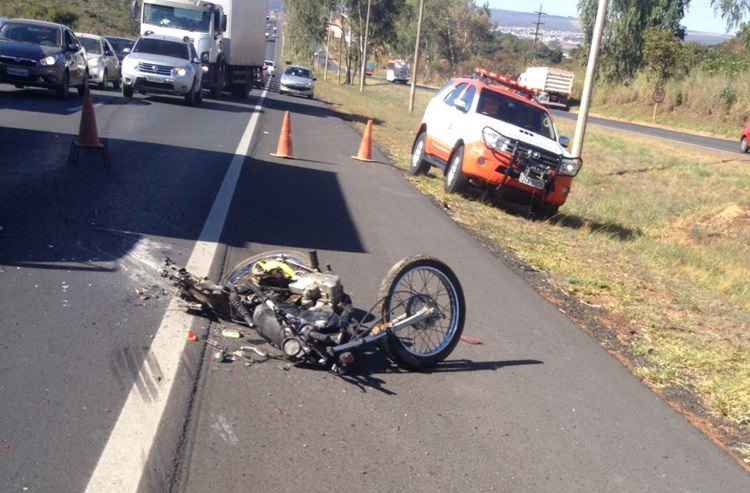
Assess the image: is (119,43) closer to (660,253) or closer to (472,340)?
(660,253)

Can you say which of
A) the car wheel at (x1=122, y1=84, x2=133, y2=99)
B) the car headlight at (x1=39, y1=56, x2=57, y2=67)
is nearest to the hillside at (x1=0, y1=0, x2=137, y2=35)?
the car wheel at (x1=122, y1=84, x2=133, y2=99)

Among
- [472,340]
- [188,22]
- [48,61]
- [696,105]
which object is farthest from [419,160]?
[696,105]

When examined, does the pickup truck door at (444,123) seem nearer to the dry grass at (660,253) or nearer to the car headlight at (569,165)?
the dry grass at (660,253)

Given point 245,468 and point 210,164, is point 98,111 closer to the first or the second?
point 210,164

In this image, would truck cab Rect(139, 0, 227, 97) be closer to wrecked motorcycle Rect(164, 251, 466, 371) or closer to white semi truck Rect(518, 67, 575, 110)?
wrecked motorcycle Rect(164, 251, 466, 371)

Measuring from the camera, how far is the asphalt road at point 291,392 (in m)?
4.52

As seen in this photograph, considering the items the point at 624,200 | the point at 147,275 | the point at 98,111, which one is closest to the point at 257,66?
the point at 98,111

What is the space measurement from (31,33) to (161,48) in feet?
15.9

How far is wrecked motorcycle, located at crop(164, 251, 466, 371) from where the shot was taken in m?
5.80

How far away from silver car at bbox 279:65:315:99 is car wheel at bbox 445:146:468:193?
31234 mm

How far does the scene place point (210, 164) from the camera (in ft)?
48.5

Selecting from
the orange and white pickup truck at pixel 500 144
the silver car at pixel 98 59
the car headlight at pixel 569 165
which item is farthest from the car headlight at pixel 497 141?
the silver car at pixel 98 59

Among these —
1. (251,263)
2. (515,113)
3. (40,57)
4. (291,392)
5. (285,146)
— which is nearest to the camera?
(291,392)

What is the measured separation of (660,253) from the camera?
1392 cm
